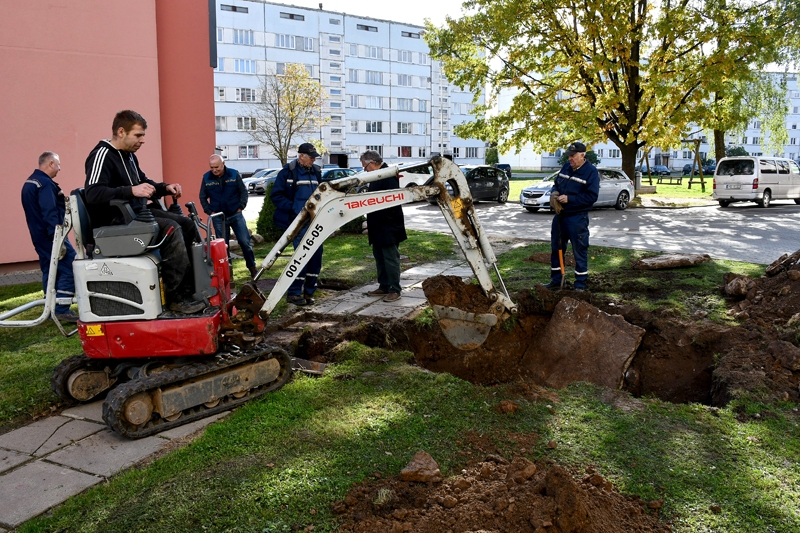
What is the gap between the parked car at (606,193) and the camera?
21.7 m

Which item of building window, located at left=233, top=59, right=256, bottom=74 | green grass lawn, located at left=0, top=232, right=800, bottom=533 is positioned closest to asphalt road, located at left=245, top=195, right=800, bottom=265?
green grass lawn, located at left=0, top=232, right=800, bottom=533

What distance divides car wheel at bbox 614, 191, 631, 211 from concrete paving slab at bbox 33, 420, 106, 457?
70.1 feet

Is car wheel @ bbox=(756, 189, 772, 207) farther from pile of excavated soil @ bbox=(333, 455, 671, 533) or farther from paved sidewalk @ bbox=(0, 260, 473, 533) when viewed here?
paved sidewalk @ bbox=(0, 260, 473, 533)

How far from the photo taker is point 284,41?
195 ft

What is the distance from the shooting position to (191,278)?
16.6 feet

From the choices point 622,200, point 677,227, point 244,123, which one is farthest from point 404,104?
point 677,227

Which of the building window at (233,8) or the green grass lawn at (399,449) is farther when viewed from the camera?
the building window at (233,8)

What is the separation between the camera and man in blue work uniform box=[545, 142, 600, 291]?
8219 mm

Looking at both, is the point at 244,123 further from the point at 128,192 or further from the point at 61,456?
the point at 61,456

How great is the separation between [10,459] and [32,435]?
1.26 feet

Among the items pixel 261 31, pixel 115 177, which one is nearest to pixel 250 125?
pixel 261 31

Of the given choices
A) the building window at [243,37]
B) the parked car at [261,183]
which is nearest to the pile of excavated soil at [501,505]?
the parked car at [261,183]

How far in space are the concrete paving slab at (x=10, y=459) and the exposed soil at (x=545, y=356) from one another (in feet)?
8.00

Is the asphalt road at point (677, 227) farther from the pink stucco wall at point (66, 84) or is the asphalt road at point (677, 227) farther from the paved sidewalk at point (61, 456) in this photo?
the paved sidewalk at point (61, 456)
